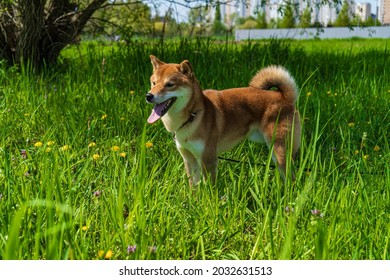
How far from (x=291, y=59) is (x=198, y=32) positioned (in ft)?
4.86

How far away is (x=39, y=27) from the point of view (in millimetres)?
6758

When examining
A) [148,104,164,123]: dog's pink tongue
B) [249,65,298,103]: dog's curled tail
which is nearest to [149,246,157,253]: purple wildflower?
[148,104,164,123]: dog's pink tongue

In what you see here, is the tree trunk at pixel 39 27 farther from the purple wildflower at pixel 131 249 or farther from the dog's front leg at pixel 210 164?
the purple wildflower at pixel 131 249

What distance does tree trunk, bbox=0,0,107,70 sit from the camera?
666cm

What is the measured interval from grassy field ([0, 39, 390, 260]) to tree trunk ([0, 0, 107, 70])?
1.04 meters

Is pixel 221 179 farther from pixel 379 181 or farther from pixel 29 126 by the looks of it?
pixel 29 126

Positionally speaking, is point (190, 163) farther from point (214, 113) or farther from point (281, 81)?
point (281, 81)

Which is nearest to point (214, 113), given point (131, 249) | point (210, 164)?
point (210, 164)

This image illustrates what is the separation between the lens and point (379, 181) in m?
2.97

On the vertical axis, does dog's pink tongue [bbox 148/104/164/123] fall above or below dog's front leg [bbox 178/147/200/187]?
above

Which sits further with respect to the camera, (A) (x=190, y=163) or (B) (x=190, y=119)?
(A) (x=190, y=163)

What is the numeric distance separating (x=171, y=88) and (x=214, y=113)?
0.47 meters

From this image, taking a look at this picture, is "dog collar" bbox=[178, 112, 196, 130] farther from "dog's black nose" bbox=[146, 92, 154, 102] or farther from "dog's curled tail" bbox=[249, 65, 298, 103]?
"dog's curled tail" bbox=[249, 65, 298, 103]

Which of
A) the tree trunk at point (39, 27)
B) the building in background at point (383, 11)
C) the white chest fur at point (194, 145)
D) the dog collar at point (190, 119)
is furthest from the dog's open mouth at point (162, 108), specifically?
the building in background at point (383, 11)
